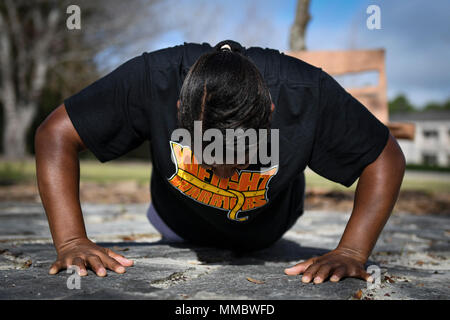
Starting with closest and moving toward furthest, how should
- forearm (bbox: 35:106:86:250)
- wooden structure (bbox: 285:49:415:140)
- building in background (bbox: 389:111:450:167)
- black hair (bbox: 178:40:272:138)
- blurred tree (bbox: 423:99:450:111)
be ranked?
black hair (bbox: 178:40:272:138), forearm (bbox: 35:106:86:250), wooden structure (bbox: 285:49:415:140), building in background (bbox: 389:111:450:167), blurred tree (bbox: 423:99:450:111)

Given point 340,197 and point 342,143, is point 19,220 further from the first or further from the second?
point 340,197

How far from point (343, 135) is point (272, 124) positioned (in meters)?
0.29

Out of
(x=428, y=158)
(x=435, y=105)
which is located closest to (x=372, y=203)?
(x=428, y=158)

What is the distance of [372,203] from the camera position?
1.72m

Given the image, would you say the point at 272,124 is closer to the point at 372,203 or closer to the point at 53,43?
the point at 372,203

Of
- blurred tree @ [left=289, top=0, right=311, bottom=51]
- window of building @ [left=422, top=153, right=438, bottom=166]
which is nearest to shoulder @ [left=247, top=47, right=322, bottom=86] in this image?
blurred tree @ [left=289, top=0, right=311, bottom=51]

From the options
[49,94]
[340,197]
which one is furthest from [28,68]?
[340,197]

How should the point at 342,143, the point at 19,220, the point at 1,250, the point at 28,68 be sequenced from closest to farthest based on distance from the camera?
the point at 342,143 < the point at 1,250 < the point at 19,220 < the point at 28,68

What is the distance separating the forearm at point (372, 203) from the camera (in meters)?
1.69

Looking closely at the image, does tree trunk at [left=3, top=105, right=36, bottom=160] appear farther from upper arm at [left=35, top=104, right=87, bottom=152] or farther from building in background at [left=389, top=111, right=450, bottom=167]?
building in background at [left=389, top=111, right=450, bottom=167]

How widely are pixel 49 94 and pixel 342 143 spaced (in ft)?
61.4

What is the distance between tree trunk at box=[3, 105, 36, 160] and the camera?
16.1 metres

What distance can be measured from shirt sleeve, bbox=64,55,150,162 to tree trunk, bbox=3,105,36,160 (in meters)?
15.9
